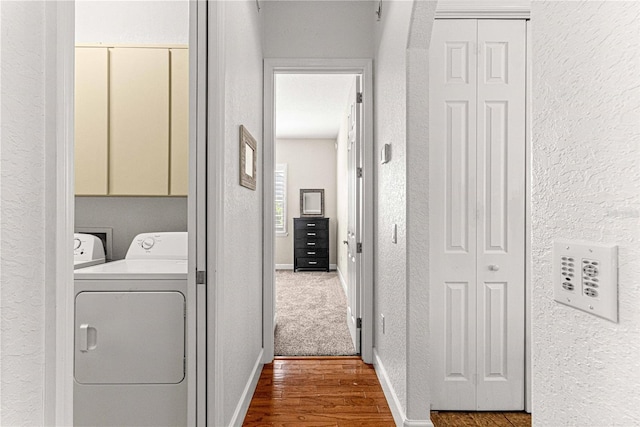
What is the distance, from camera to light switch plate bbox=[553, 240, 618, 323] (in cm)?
60

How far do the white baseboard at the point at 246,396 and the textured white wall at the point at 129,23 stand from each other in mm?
2143

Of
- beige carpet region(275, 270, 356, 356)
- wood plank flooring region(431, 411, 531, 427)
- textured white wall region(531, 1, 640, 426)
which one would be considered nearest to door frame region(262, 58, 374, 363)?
beige carpet region(275, 270, 356, 356)

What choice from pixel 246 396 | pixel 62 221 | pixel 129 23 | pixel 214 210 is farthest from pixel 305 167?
pixel 62 221

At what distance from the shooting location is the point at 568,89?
2.34 feet

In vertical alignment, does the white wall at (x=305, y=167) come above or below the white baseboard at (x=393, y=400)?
above

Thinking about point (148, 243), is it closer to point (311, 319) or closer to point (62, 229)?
point (62, 229)

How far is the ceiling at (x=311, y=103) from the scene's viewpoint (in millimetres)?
4579

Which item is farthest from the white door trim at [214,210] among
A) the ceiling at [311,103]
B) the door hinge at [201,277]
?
the ceiling at [311,103]

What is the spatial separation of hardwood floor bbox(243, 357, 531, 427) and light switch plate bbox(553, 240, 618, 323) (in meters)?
1.77

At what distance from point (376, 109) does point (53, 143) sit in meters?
2.51

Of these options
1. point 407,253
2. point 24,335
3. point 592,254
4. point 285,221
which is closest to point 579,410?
point 592,254

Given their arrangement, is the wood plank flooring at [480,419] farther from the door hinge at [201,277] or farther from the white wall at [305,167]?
the white wall at [305,167]

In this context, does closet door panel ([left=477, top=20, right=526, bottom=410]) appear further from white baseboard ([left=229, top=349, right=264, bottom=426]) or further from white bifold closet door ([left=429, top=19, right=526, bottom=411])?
white baseboard ([left=229, top=349, right=264, bottom=426])

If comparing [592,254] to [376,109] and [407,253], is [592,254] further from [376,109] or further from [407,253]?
[376,109]
